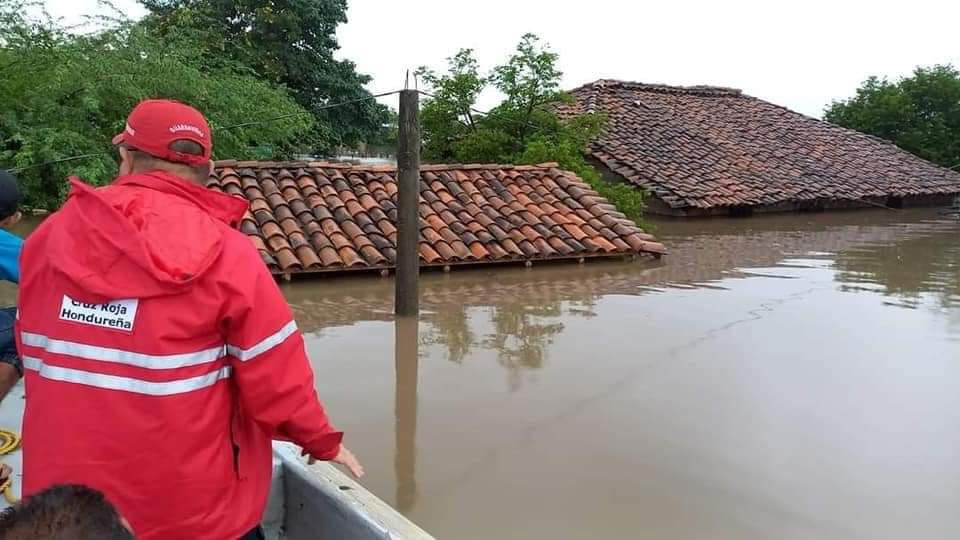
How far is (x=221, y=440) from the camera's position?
1.82 m

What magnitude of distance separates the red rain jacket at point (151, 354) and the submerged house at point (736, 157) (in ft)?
44.4

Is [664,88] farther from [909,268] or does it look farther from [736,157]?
[909,268]

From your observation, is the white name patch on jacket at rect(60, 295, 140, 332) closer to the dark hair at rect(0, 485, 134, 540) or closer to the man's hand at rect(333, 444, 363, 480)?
the dark hair at rect(0, 485, 134, 540)

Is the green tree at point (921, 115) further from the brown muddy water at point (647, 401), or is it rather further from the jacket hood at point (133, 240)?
the jacket hood at point (133, 240)

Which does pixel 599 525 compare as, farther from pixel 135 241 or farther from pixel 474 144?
→ pixel 474 144

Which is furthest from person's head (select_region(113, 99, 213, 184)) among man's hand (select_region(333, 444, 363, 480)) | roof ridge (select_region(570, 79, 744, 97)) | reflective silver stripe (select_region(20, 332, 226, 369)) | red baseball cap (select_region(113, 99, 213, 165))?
roof ridge (select_region(570, 79, 744, 97))

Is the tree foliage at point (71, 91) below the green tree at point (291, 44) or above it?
below

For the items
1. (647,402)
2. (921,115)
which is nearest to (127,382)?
(647,402)

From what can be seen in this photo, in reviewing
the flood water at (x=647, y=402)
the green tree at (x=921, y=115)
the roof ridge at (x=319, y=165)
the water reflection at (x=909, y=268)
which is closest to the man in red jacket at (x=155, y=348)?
the flood water at (x=647, y=402)

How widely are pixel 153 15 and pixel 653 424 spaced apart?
18.5m

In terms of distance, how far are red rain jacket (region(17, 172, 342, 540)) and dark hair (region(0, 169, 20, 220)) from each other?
3.76 feet

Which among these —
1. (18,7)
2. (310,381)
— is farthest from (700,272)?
(18,7)

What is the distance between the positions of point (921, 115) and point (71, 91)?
26308mm

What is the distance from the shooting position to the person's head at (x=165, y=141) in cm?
185
